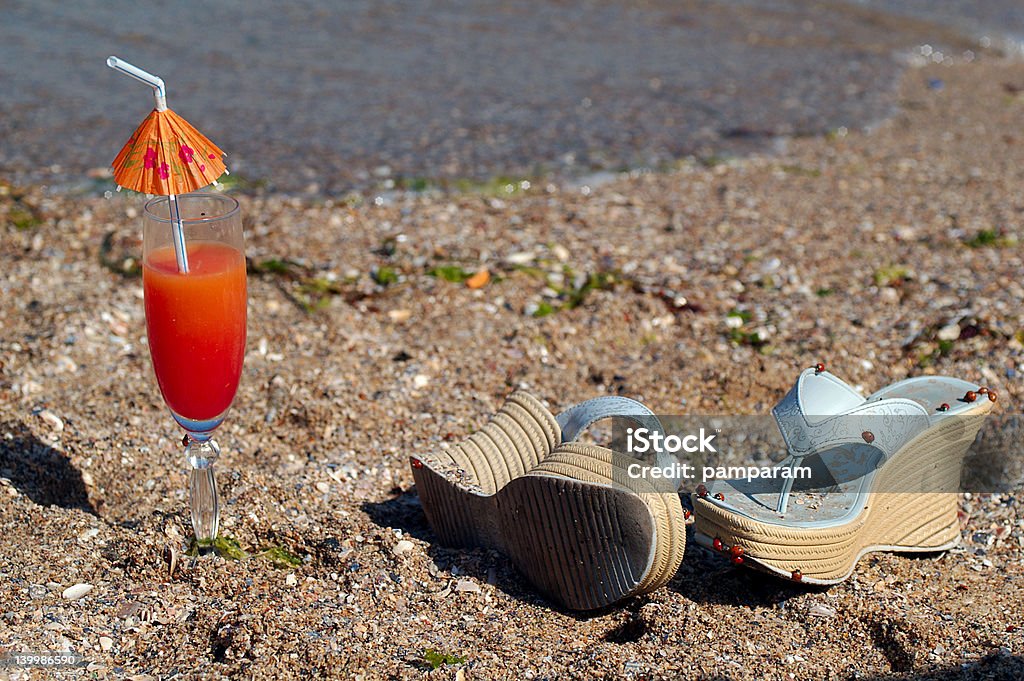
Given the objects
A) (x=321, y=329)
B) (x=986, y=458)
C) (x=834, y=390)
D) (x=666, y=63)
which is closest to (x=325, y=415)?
(x=321, y=329)

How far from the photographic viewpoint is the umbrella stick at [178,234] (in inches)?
112

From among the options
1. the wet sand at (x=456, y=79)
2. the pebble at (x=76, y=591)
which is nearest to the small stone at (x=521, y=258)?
the wet sand at (x=456, y=79)

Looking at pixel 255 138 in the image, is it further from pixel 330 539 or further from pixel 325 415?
pixel 330 539

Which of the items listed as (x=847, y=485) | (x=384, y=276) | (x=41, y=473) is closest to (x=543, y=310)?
(x=384, y=276)

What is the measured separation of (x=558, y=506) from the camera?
2.91 meters

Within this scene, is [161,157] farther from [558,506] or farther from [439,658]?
[439,658]

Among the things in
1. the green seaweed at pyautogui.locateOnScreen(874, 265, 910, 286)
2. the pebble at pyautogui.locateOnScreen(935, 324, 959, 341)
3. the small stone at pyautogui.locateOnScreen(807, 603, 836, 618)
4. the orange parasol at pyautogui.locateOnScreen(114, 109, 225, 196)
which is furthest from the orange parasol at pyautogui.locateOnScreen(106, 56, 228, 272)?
the green seaweed at pyautogui.locateOnScreen(874, 265, 910, 286)

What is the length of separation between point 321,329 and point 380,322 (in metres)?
0.29

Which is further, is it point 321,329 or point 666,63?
point 666,63

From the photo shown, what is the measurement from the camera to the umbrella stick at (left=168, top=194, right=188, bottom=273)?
112 inches

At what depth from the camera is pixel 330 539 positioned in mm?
3334

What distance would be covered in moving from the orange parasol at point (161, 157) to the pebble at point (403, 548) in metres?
1.30

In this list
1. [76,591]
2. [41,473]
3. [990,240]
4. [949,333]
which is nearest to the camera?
[76,591]

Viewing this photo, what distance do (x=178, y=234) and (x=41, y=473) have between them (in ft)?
4.48
